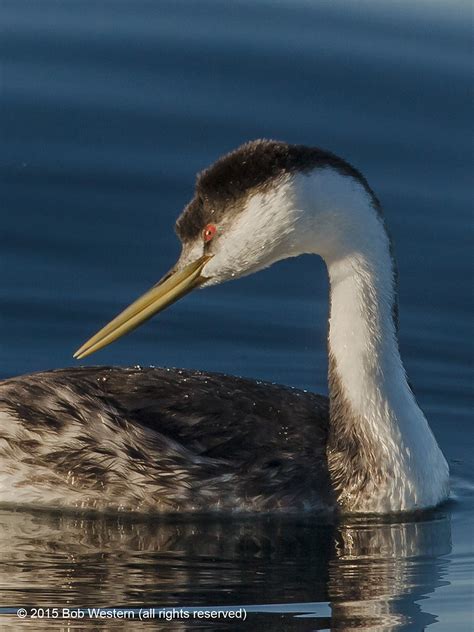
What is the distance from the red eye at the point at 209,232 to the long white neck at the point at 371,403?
564mm

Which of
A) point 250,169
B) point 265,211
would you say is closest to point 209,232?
point 265,211

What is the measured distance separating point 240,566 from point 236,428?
1037 millimetres

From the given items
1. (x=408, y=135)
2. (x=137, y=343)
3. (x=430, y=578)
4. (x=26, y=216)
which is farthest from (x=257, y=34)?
(x=430, y=578)

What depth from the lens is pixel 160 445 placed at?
982cm

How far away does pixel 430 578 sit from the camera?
8.95 m

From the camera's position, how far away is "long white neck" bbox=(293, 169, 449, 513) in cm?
982

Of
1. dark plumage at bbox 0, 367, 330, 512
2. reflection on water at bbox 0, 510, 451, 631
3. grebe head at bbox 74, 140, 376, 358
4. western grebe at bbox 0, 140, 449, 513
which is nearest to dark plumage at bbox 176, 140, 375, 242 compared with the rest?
grebe head at bbox 74, 140, 376, 358

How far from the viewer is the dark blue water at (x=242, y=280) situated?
885cm

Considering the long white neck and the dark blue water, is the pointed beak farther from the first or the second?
the dark blue water

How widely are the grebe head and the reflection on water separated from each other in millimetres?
1350

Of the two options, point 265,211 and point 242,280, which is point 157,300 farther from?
point 242,280

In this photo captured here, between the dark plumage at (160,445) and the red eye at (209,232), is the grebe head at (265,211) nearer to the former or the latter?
the red eye at (209,232)

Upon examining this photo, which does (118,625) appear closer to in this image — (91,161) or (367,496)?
(367,496)

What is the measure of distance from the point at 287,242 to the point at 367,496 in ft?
4.64
